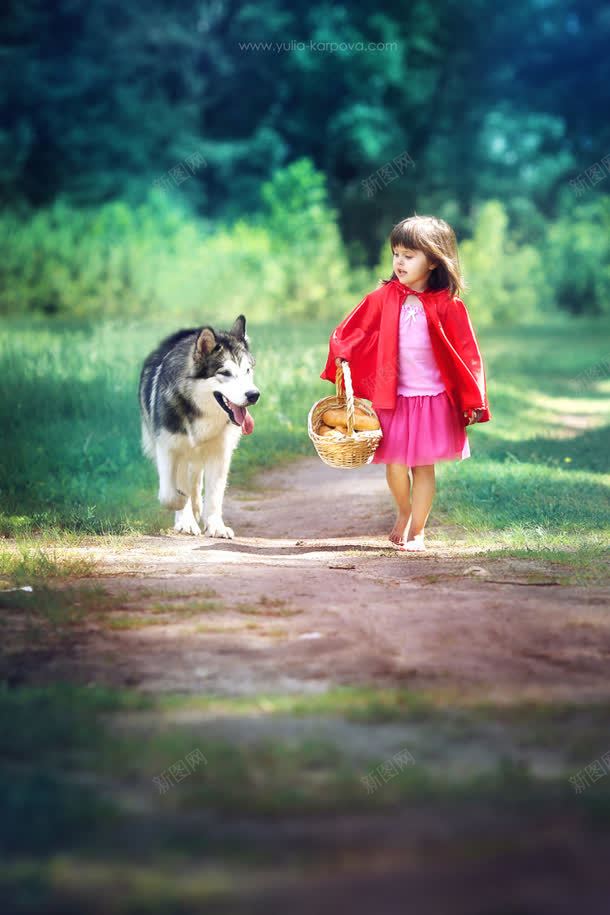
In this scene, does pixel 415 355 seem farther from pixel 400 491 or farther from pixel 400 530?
pixel 400 530

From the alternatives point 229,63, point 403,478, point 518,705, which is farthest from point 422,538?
point 229,63

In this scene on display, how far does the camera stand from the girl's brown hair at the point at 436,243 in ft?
21.9

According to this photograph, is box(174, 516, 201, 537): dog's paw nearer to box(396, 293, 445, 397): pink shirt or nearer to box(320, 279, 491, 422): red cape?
box(320, 279, 491, 422): red cape

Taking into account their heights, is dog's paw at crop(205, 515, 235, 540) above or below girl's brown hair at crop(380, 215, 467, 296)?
below

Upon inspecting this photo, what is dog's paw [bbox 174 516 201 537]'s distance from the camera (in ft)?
25.0

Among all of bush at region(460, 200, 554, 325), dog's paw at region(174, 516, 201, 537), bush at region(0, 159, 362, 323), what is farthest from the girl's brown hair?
bush at region(460, 200, 554, 325)

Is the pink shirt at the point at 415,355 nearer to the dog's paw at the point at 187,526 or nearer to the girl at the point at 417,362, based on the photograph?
the girl at the point at 417,362

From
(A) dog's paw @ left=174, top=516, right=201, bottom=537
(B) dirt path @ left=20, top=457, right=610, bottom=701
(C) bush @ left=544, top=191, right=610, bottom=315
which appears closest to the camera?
(B) dirt path @ left=20, top=457, right=610, bottom=701

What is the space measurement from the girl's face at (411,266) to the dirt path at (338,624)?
1.53 m

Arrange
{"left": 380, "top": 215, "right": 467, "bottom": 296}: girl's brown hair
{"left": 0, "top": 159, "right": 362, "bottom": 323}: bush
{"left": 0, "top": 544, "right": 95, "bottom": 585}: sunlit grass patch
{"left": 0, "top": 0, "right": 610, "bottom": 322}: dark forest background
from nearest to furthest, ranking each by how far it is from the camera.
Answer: {"left": 0, "top": 544, "right": 95, "bottom": 585}: sunlit grass patch < {"left": 380, "top": 215, "right": 467, "bottom": 296}: girl's brown hair < {"left": 0, "top": 159, "right": 362, "bottom": 323}: bush < {"left": 0, "top": 0, "right": 610, "bottom": 322}: dark forest background

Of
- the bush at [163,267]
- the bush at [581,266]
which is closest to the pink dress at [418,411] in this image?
the bush at [163,267]

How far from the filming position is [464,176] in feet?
125

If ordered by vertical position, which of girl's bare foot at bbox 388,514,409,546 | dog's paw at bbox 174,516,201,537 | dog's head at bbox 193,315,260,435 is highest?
dog's head at bbox 193,315,260,435

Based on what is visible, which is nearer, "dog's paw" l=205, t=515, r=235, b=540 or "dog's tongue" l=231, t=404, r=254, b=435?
"dog's tongue" l=231, t=404, r=254, b=435
